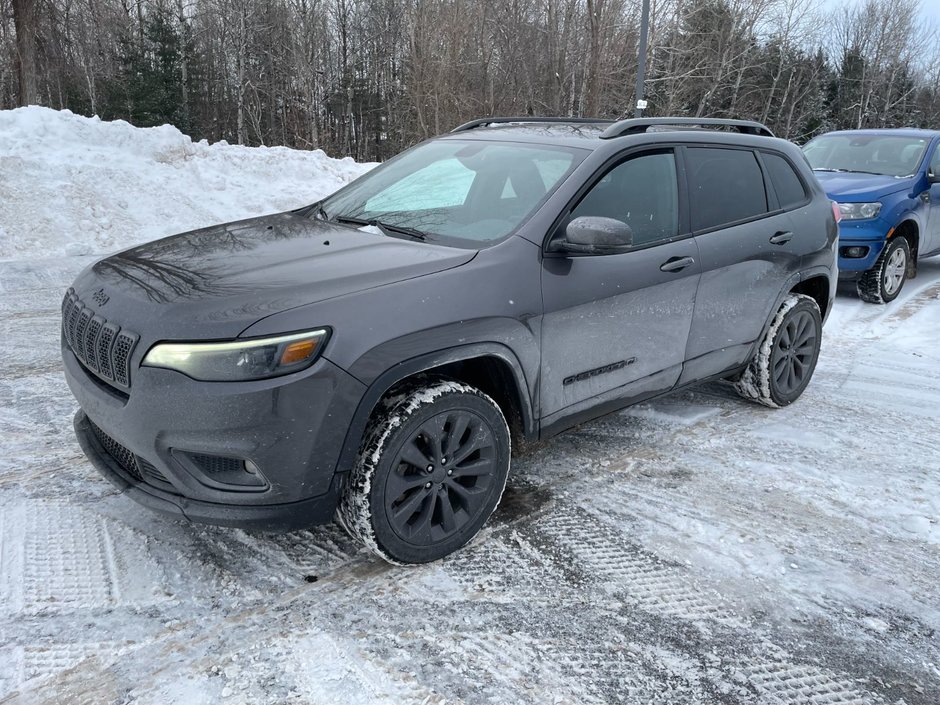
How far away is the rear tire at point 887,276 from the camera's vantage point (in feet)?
24.8

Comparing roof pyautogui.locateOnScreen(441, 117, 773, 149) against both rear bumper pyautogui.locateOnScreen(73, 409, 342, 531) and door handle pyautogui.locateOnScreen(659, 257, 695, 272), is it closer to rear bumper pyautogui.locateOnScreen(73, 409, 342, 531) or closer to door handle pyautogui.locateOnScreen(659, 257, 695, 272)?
door handle pyautogui.locateOnScreen(659, 257, 695, 272)

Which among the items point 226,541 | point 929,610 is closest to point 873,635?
point 929,610

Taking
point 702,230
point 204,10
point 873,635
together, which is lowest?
point 873,635

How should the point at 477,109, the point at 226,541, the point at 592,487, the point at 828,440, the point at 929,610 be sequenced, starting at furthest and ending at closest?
1. the point at 477,109
2. the point at 828,440
3. the point at 592,487
4. the point at 226,541
5. the point at 929,610

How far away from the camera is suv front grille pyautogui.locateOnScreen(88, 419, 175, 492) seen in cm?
261

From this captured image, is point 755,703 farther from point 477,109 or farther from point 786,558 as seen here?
point 477,109

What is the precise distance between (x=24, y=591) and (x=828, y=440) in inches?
161

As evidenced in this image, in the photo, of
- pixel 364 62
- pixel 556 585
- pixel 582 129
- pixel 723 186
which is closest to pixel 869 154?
pixel 723 186

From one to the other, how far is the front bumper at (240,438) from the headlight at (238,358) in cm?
3

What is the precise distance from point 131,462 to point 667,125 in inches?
122

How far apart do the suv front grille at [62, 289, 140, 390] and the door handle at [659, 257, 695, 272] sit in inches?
94.0

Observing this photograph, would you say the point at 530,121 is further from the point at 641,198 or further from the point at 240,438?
the point at 240,438

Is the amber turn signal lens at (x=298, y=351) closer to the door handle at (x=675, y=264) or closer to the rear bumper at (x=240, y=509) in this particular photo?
the rear bumper at (x=240, y=509)

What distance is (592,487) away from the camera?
3.59 meters
